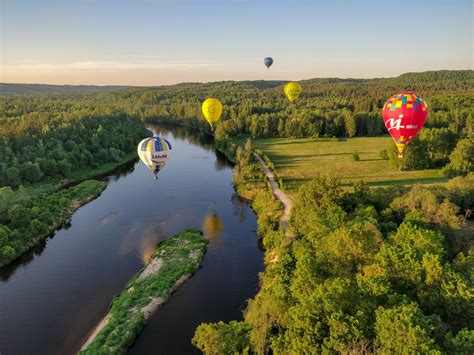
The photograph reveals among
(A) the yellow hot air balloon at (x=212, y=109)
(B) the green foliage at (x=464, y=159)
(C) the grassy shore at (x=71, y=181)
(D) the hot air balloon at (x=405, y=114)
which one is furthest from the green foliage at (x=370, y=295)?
(A) the yellow hot air balloon at (x=212, y=109)

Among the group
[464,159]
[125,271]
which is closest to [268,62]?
[464,159]

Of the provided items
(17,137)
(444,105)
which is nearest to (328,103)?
(444,105)

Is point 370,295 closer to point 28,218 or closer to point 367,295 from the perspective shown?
point 367,295

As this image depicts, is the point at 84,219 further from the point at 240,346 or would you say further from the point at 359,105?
the point at 359,105

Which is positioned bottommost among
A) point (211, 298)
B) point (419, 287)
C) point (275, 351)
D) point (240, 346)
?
point (211, 298)

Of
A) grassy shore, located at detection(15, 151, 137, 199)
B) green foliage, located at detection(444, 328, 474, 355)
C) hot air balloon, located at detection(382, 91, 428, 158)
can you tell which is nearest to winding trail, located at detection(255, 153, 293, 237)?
hot air balloon, located at detection(382, 91, 428, 158)

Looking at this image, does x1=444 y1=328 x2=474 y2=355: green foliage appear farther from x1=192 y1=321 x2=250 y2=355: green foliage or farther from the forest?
x1=192 y1=321 x2=250 y2=355: green foliage

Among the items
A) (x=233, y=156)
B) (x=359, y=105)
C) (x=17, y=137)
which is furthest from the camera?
(x=359, y=105)
